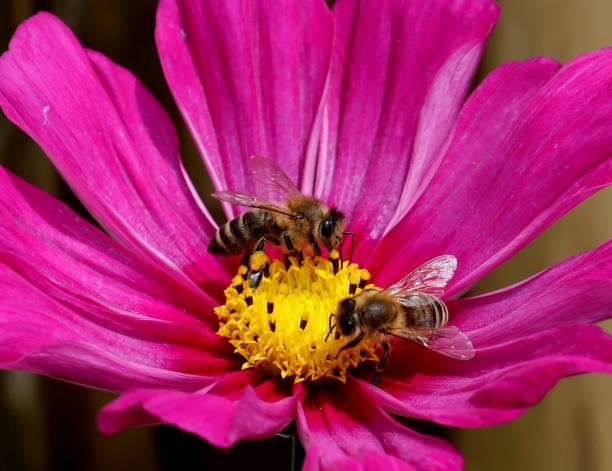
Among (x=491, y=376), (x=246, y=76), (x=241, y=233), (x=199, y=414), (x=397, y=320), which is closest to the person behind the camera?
(x=199, y=414)

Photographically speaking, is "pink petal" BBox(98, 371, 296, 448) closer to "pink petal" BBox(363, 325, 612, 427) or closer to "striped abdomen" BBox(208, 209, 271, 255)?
"pink petal" BBox(363, 325, 612, 427)

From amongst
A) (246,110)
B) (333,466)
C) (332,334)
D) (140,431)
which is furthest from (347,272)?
(140,431)

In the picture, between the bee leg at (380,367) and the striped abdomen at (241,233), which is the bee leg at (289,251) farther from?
the bee leg at (380,367)

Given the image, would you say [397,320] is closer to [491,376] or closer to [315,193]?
[491,376]

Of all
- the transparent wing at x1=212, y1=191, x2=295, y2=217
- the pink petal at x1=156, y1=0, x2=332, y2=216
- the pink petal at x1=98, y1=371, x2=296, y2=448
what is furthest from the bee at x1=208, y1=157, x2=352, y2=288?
the pink petal at x1=98, y1=371, x2=296, y2=448

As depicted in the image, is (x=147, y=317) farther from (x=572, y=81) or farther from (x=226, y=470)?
(x=226, y=470)

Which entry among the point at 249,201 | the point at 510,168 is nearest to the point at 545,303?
the point at 510,168
